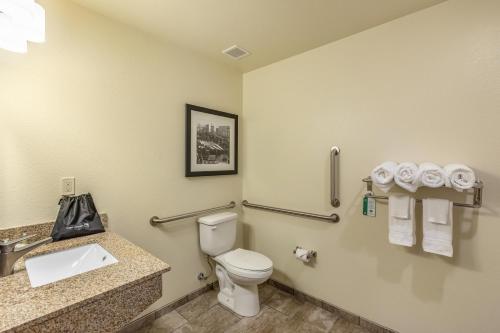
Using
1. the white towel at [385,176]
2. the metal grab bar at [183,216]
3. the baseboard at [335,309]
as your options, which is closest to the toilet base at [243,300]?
the baseboard at [335,309]

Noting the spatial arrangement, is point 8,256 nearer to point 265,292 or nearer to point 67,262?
point 67,262

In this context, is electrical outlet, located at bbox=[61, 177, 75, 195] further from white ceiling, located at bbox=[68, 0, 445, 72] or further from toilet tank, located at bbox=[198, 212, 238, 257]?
white ceiling, located at bbox=[68, 0, 445, 72]

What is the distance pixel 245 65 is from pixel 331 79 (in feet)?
2.98

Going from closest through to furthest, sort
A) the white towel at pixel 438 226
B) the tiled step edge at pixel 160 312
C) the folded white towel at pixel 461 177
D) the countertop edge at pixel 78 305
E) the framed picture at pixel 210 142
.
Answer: the countertop edge at pixel 78 305 < the folded white towel at pixel 461 177 < the white towel at pixel 438 226 < the tiled step edge at pixel 160 312 < the framed picture at pixel 210 142

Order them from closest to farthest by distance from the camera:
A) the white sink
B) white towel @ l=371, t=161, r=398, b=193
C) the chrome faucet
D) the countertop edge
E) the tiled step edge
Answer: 1. the countertop edge
2. the chrome faucet
3. the white sink
4. white towel @ l=371, t=161, r=398, b=193
5. the tiled step edge

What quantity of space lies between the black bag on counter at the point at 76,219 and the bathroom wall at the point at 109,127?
8cm


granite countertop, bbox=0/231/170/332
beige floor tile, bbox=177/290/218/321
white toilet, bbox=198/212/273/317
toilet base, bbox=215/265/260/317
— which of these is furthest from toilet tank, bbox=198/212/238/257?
granite countertop, bbox=0/231/170/332

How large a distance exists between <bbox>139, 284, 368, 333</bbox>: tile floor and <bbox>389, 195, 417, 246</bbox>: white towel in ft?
2.73

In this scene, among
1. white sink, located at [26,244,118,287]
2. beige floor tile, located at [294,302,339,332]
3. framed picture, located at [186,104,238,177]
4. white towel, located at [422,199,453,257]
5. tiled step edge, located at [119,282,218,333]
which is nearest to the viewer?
white sink, located at [26,244,118,287]

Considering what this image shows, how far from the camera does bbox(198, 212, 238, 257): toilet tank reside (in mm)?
2123

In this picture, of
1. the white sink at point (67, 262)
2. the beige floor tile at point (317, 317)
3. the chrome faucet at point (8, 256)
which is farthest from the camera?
the beige floor tile at point (317, 317)

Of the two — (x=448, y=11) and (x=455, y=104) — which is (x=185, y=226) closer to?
(x=455, y=104)

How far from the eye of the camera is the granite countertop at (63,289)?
29.5 inches

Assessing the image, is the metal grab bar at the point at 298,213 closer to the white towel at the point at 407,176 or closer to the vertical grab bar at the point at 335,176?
the vertical grab bar at the point at 335,176
